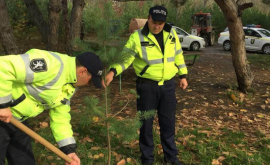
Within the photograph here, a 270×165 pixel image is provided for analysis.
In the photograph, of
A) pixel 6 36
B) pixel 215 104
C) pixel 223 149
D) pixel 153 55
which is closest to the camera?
pixel 153 55

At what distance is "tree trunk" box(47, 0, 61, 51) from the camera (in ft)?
21.9

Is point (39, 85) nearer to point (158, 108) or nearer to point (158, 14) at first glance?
point (158, 14)

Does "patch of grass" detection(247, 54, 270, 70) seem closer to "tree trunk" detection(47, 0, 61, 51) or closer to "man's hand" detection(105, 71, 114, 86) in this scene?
"tree trunk" detection(47, 0, 61, 51)

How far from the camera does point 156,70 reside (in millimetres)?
3221

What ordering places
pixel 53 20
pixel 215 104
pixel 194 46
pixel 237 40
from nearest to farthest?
1. pixel 215 104
2. pixel 237 40
3. pixel 53 20
4. pixel 194 46

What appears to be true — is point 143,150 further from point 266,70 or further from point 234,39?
point 266,70

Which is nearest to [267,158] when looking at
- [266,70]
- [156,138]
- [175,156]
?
[175,156]

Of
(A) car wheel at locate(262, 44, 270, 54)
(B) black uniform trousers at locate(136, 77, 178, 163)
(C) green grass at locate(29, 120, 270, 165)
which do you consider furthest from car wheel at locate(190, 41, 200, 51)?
(B) black uniform trousers at locate(136, 77, 178, 163)

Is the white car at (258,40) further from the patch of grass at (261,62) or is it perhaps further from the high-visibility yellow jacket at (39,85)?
the high-visibility yellow jacket at (39,85)

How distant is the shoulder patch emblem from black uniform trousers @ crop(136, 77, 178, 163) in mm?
1504

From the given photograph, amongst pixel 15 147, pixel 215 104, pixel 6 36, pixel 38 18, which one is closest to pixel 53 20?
pixel 6 36

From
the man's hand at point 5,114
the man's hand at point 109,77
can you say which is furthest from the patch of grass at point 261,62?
the man's hand at point 5,114

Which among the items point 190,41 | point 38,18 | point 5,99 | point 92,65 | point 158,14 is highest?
point 38,18

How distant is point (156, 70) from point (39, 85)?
4.88 feet
